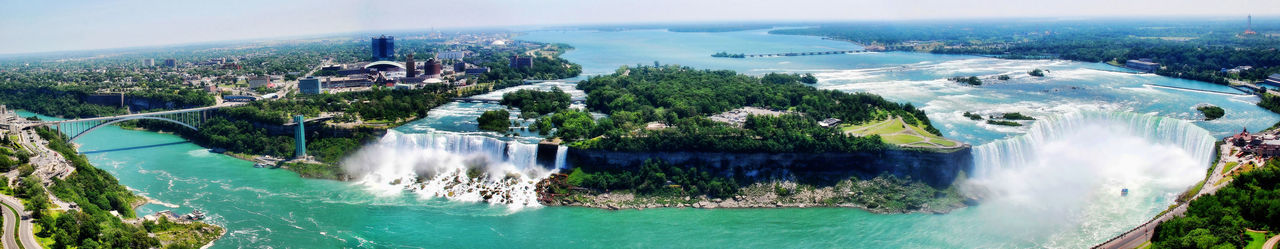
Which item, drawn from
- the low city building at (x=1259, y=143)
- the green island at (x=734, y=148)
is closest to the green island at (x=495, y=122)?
the green island at (x=734, y=148)

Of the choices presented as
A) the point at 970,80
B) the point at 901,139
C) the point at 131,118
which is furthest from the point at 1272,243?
the point at 131,118

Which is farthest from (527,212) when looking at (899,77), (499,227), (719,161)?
(899,77)

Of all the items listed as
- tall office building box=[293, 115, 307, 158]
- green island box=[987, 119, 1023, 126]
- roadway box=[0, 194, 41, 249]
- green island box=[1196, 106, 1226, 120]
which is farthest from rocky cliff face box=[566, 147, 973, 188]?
green island box=[1196, 106, 1226, 120]

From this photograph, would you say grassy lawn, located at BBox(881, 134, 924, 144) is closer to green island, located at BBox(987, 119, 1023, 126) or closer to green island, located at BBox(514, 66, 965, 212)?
green island, located at BBox(514, 66, 965, 212)

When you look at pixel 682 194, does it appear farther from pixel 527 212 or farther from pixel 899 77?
pixel 899 77

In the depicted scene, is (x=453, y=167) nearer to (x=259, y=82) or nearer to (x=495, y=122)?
(x=495, y=122)
